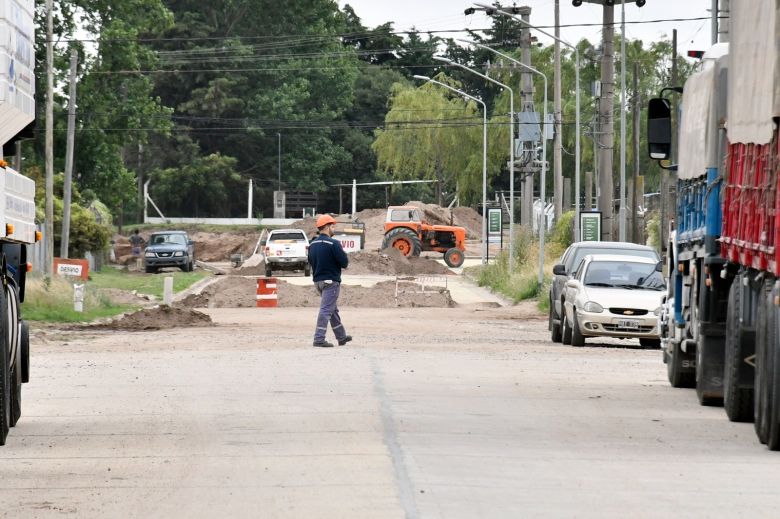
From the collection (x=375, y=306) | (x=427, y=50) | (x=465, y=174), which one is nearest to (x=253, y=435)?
(x=375, y=306)

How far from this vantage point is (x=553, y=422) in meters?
15.5

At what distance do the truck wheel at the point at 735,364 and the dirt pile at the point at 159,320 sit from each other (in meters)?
20.6

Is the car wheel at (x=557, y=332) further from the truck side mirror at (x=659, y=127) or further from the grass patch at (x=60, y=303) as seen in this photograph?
the grass patch at (x=60, y=303)

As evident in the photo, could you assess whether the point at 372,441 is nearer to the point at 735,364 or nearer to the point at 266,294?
the point at 735,364

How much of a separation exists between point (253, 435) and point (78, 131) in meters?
53.6

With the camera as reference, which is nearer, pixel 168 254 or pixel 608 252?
pixel 608 252

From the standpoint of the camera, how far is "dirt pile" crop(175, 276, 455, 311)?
47750 millimetres

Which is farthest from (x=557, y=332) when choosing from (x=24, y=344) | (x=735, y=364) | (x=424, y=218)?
(x=424, y=218)

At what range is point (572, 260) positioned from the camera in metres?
32.4

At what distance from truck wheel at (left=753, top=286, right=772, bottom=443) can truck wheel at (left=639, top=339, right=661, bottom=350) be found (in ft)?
49.4

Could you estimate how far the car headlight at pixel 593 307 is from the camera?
28.2 meters

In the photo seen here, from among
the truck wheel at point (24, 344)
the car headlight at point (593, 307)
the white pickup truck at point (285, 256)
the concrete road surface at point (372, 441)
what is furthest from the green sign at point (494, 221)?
the truck wheel at point (24, 344)

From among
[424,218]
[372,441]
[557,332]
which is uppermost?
[424,218]

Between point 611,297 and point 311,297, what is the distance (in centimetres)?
2219
